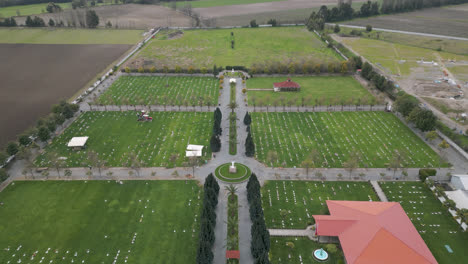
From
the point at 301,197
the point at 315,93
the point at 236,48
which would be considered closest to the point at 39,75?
the point at 236,48

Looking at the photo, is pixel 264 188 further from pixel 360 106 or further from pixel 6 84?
pixel 6 84

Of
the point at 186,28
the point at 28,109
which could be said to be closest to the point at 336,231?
the point at 28,109

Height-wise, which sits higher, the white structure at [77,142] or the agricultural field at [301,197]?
the white structure at [77,142]

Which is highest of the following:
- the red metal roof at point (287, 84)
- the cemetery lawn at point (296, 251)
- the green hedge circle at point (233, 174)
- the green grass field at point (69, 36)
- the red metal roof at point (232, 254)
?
the green grass field at point (69, 36)

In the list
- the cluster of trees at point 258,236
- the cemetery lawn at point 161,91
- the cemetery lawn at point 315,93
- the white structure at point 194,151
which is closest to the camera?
the cluster of trees at point 258,236

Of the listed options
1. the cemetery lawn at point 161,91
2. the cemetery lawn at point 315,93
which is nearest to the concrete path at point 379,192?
the cemetery lawn at point 315,93

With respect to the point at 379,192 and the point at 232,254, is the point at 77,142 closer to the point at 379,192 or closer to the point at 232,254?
the point at 232,254

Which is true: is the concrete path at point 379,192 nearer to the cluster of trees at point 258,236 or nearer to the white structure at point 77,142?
the cluster of trees at point 258,236
